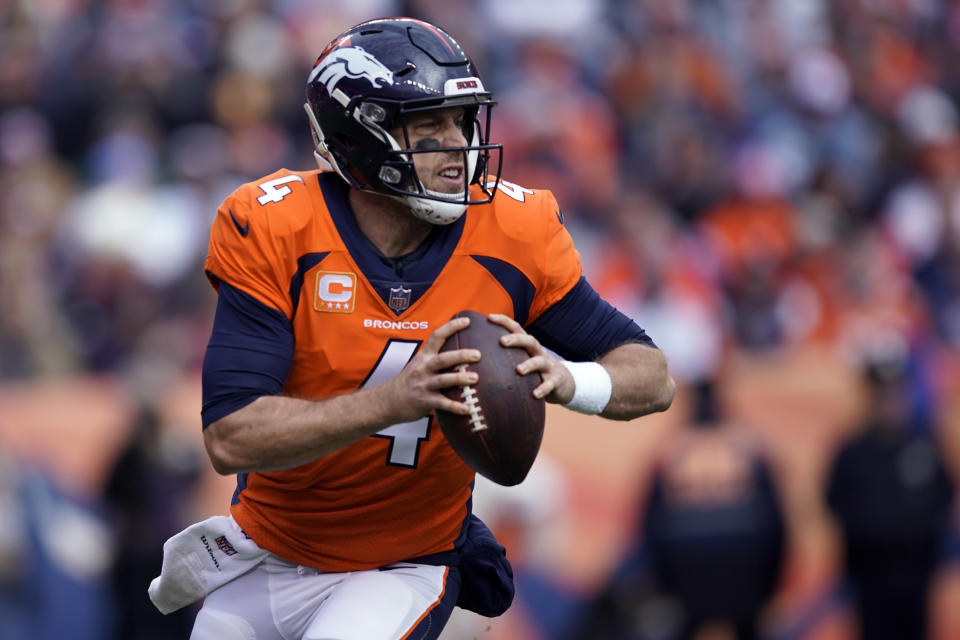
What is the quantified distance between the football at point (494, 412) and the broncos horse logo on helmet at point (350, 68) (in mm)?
664

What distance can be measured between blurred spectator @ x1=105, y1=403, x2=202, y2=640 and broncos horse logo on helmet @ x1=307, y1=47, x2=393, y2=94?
12.9 ft

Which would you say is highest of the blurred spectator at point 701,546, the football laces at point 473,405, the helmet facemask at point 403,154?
the helmet facemask at point 403,154

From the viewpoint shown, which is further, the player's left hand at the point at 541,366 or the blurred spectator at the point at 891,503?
the blurred spectator at the point at 891,503

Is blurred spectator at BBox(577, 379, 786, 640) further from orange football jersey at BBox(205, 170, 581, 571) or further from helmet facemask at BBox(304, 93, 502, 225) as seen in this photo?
helmet facemask at BBox(304, 93, 502, 225)

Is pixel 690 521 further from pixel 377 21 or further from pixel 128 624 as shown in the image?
pixel 377 21

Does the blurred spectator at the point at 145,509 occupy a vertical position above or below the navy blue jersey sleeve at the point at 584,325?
below

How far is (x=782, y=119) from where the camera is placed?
33.3 feet

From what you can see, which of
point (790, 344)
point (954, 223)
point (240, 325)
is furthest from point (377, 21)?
point (954, 223)

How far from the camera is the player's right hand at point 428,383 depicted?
3.09 meters

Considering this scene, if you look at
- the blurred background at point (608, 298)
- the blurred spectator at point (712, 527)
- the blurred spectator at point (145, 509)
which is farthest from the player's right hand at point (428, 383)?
the blurred spectator at point (712, 527)

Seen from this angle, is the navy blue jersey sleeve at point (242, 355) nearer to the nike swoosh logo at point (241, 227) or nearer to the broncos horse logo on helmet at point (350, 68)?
the nike swoosh logo at point (241, 227)

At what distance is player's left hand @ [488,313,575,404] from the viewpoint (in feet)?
10.5

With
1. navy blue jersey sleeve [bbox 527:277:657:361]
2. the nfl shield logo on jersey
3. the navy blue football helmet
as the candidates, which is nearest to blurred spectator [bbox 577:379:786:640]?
navy blue jersey sleeve [bbox 527:277:657:361]

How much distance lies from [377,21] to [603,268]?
4697mm
